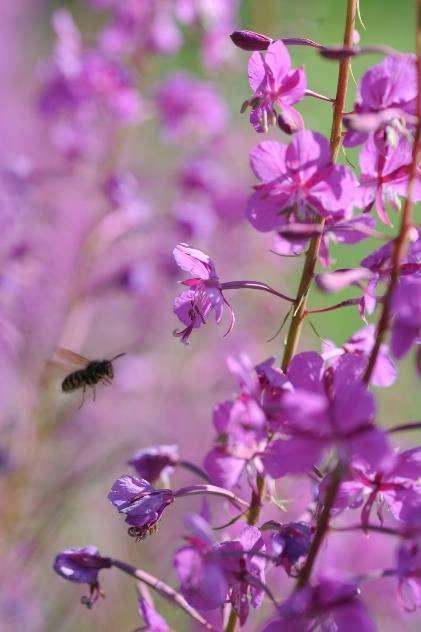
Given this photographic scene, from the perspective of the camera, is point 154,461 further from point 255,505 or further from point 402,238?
point 402,238

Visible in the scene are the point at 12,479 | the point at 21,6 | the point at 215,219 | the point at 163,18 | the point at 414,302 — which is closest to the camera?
the point at 414,302

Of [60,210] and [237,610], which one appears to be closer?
[237,610]

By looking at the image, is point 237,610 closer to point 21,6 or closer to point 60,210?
point 60,210

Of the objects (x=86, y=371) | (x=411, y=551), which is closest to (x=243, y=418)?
(x=411, y=551)

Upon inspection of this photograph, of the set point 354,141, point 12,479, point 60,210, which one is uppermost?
point 354,141

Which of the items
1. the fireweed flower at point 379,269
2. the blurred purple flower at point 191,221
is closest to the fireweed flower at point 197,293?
the fireweed flower at point 379,269

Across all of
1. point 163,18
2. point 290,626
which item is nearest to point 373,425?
point 290,626
